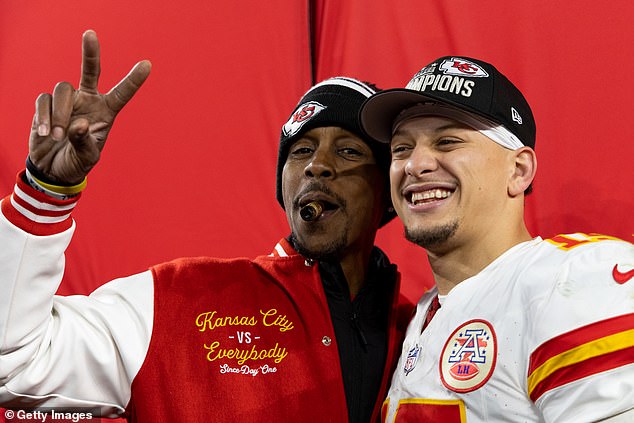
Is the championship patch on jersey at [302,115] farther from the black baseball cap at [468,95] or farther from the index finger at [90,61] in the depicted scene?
the index finger at [90,61]

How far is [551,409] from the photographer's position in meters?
1.16

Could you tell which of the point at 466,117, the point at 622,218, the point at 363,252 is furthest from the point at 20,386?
the point at 622,218

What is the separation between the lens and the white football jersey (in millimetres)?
1125

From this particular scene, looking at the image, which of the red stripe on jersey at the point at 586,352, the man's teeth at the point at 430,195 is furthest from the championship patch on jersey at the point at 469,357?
the man's teeth at the point at 430,195

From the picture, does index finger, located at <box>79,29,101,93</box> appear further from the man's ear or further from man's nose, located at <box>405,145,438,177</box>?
the man's ear

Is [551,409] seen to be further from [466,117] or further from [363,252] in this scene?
[363,252]

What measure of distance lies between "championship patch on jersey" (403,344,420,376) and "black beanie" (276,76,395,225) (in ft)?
1.56

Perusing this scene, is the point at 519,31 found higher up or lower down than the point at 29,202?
higher up

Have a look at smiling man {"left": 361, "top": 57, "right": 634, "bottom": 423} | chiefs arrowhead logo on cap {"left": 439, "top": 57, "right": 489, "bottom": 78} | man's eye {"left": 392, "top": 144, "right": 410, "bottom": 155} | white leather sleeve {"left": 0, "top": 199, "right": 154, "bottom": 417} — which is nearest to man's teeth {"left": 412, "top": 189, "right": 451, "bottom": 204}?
smiling man {"left": 361, "top": 57, "right": 634, "bottom": 423}

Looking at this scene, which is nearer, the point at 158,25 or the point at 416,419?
the point at 416,419

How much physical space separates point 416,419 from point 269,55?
148 centimetres

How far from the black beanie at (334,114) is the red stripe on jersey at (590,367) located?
769 millimetres

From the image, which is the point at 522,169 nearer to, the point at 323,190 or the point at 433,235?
the point at 433,235

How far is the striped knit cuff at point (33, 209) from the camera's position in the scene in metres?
1.27
